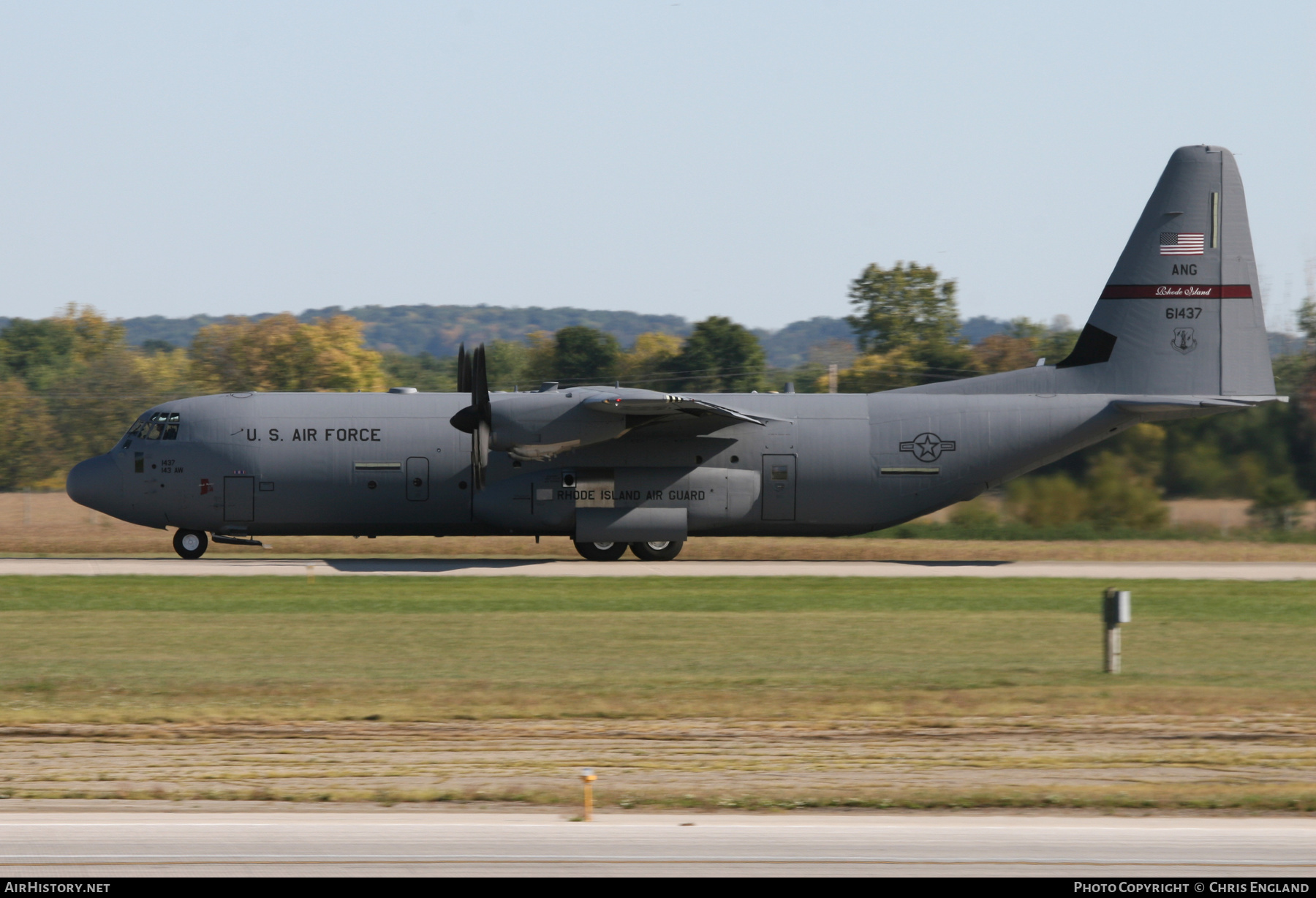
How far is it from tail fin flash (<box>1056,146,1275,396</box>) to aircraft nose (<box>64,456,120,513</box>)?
76.3ft

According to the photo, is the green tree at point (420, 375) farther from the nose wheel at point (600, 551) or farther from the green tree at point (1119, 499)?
the green tree at point (1119, 499)

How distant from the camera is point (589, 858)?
8102 millimetres

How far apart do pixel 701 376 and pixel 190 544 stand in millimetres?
38433

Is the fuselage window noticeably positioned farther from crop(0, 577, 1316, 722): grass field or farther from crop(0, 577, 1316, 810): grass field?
crop(0, 577, 1316, 810): grass field

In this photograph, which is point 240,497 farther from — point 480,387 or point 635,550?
point 635,550

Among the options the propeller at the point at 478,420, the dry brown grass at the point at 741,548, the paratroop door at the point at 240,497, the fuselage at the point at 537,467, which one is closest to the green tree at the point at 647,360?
the dry brown grass at the point at 741,548

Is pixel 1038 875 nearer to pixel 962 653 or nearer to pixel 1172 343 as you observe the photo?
pixel 962 653

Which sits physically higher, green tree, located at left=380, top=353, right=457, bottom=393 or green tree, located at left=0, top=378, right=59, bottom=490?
green tree, located at left=380, top=353, right=457, bottom=393

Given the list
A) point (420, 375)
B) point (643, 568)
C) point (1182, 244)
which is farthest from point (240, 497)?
point (420, 375)

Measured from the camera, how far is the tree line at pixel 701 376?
36.4 metres

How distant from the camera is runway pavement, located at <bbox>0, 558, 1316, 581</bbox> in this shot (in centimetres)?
2730

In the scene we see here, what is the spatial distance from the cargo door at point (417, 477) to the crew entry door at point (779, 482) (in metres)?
7.95

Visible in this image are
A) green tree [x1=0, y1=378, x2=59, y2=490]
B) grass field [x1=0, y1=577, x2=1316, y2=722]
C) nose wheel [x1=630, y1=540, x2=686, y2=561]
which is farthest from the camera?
green tree [x1=0, y1=378, x2=59, y2=490]

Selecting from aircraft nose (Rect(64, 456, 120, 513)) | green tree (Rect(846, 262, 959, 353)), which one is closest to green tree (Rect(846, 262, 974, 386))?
green tree (Rect(846, 262, 959, 353))
